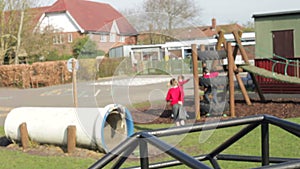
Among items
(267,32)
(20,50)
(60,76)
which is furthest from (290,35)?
(20,50)

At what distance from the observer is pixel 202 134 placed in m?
3.46

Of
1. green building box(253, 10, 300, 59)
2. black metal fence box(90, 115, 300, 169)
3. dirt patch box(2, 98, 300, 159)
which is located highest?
green building box(253, 10, 300, 59)

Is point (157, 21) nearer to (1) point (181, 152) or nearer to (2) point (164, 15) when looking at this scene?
(2) point (164, 15)

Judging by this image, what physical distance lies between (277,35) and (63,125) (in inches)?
480

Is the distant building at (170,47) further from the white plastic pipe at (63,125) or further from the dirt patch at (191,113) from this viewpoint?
the white plastic pipe at (63,125)

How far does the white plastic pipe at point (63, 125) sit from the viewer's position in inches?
318

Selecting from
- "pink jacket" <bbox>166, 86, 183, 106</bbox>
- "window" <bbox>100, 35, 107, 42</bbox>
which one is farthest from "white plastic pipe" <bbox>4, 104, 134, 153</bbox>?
"window" <bbox>100, 35, 107, 42</bbox>

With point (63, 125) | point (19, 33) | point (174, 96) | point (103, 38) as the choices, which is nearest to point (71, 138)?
point (63, 125)

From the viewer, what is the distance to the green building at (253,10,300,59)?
61.1ft

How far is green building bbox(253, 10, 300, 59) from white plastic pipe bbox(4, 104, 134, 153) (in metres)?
11.2

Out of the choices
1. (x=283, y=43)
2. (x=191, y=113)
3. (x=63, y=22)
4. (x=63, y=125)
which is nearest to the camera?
(x=191, y=113)

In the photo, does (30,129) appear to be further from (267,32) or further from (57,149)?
(267,32)

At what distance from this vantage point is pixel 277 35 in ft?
62.5

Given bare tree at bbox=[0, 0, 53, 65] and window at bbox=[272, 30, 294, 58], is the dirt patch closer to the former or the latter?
window at bbox=[272, 30, 294, 58]
